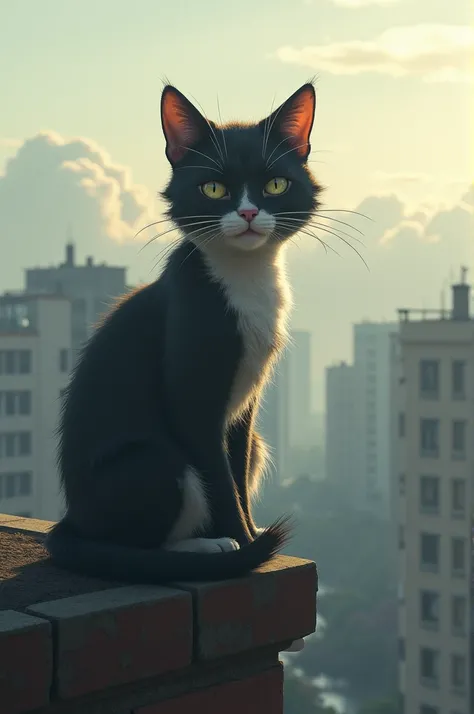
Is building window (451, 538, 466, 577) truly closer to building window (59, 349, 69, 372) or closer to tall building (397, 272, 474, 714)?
tall building (397, 272, 474, 714)

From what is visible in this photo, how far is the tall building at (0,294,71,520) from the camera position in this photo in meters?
35.8

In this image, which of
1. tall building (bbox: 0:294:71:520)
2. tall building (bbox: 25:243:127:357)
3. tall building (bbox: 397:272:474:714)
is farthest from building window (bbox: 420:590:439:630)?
tall building (bbox: 25:243:127:357)

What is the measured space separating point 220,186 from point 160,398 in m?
0.65

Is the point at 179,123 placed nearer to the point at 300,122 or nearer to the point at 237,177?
the point at 237,177

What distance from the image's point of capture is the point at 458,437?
32.8 meters

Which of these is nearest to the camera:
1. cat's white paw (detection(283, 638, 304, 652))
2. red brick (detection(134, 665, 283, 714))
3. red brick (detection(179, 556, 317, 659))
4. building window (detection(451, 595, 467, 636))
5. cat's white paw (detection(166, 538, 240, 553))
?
red brick (detection(134, 665, 283, 714))

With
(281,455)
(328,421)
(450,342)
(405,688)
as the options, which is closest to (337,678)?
(405,688)

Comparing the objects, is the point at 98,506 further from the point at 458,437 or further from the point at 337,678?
the point at 337,678

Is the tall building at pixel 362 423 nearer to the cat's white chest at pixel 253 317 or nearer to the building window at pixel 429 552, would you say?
the building window at pixel 429 552

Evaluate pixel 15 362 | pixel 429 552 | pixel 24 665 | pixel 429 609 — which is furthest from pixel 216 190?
pixel 15 362

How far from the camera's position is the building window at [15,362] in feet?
118

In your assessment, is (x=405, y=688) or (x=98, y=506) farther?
(x=405, y=688)

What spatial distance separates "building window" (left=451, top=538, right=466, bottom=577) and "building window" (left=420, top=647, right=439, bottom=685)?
2.43 metres

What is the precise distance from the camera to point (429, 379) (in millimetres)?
32844
